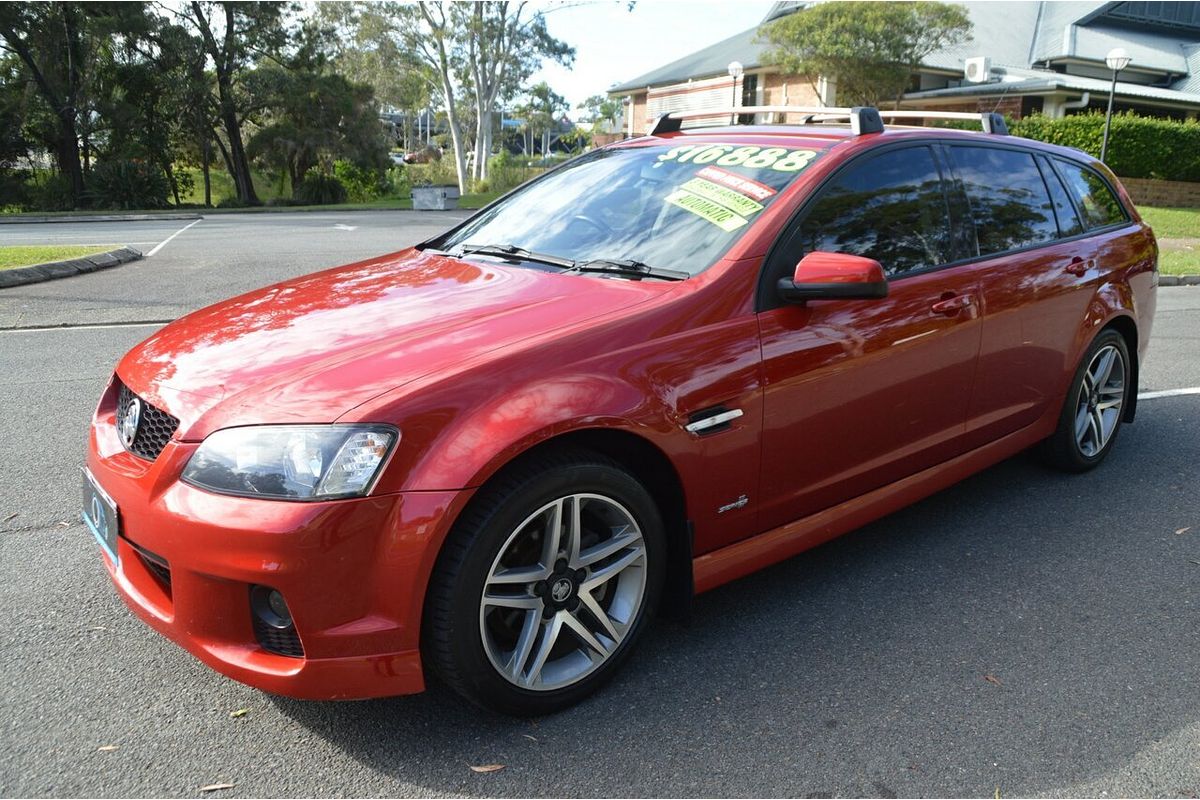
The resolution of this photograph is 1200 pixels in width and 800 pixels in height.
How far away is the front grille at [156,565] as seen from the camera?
2436 mm

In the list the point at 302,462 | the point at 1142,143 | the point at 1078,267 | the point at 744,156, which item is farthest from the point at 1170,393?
the point at 1142,143

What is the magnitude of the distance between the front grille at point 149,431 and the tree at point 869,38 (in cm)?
2986

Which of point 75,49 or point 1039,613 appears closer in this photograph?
point 1039,613

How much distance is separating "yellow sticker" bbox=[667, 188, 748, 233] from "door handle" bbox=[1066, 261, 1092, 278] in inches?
77.5

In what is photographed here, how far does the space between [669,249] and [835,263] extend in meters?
0.57

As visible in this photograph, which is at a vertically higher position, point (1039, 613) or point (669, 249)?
point (669, 249)

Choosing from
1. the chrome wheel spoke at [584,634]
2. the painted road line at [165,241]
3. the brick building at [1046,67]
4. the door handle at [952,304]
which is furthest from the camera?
the brick building at [1046,67]

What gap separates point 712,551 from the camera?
293cm

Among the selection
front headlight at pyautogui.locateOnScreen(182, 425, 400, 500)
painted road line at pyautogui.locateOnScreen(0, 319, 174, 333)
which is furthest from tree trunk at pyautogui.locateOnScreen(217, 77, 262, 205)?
front headlight at pyautogui.locateOnScreen(182, 425, 400, 500)

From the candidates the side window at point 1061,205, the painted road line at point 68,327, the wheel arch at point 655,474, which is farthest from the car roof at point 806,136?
the painted road line at point 68,327

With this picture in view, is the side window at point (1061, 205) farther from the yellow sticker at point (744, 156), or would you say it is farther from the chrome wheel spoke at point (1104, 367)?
the yellow sticker at point (744, 156)

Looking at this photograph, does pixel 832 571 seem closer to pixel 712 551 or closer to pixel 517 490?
pixel 712 551

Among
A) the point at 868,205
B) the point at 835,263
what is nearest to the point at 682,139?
the point at 868,205

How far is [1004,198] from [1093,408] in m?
1.33
